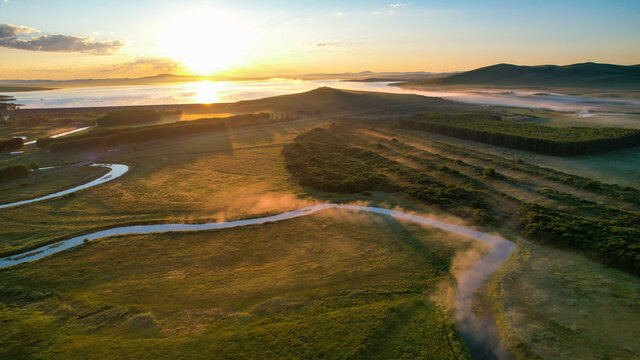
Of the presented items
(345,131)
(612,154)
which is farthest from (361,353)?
(345,131)

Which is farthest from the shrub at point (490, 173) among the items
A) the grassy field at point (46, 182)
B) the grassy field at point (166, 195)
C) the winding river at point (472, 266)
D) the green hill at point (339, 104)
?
the green hill at point (339, 104)

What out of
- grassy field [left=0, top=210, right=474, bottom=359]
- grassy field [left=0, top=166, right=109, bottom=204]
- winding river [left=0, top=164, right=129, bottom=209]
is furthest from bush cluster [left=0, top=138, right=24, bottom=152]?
grassy field [left=0, top=210, right=474, bottom=359]

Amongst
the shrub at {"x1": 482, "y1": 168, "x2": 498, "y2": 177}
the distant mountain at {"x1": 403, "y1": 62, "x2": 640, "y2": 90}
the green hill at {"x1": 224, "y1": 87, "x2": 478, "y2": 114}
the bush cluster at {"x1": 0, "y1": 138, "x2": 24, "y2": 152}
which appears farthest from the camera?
the distant mountain at {"x1": 403, "y1": 62, "x2": 640, "y2": 90}

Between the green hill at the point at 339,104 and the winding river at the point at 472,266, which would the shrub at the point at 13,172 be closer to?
the winding river at the point at 472,266

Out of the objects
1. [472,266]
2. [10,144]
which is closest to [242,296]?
[472,266]

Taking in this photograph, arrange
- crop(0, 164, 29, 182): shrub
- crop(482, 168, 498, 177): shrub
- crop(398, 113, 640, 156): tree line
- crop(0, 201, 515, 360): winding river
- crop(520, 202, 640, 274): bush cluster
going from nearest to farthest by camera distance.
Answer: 1. crop(0, 201, 515, 360): winding river
2. crop(520, 202, 640, 274): bush cluster
3. crop(482, 168, 498, 177): shrub
4. crop(0, 164, 29, 182): shrub
5. crop(398, 113, 640, 156): tree line

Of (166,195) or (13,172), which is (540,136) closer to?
(166,195)

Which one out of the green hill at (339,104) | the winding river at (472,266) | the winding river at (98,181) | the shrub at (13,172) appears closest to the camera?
the winding river at (472,266)

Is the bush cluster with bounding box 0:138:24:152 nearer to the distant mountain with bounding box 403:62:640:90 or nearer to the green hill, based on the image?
the green hill
